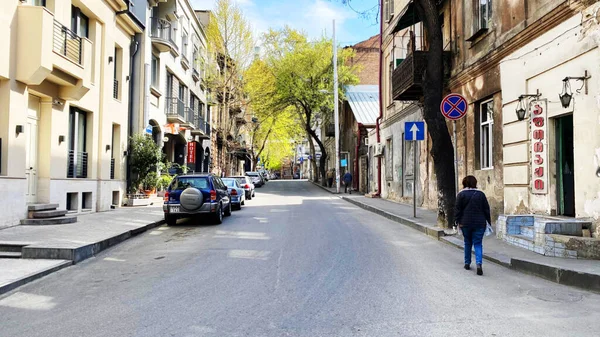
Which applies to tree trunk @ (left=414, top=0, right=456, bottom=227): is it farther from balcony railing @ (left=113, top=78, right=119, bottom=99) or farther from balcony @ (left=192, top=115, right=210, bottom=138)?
balcony @ (left=192, top=115, right=210, bottom=138)

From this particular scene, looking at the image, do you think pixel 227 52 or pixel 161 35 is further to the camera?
pixel 227 52

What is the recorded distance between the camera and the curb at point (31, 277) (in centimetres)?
611

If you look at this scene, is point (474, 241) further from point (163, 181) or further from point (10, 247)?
point (163, 181)

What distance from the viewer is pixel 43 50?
444 inches

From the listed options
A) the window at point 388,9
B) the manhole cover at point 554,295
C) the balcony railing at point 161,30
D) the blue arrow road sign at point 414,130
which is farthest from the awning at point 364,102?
the manhole cover at point 554,295

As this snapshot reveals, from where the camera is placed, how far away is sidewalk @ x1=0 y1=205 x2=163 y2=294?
7.05m

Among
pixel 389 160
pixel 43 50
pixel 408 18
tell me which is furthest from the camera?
pixel 389 160

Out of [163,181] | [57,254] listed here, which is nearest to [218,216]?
[57,254]

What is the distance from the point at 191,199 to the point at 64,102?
15.9ft

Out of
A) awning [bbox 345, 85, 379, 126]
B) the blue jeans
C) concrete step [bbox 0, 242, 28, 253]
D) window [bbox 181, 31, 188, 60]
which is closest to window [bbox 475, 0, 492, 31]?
the blue jeans

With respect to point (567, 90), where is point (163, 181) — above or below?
below

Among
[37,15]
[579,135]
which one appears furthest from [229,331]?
[37,15]

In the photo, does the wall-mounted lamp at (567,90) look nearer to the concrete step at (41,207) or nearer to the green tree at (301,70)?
the concrete step at (41,207)

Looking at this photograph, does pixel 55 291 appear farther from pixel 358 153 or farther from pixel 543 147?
pixel 358 153
